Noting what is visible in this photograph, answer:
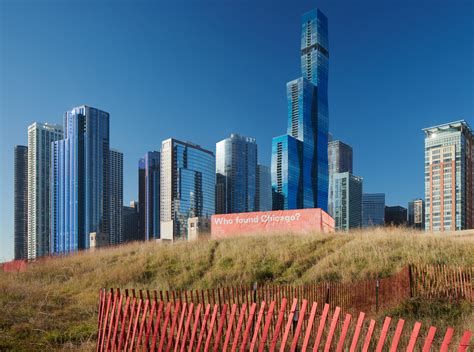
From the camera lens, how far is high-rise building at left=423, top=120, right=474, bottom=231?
10656 centimetres

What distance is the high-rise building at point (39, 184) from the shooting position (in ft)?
381

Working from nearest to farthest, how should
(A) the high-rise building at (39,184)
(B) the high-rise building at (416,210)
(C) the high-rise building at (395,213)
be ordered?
(A) the high-rise building at (39,184) < (C) the high-rise building at (395,213) < (B) the high-rise building at (416,210)

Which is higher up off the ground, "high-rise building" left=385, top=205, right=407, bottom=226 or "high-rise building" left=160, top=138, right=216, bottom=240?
"high-rise building" left=160, top=138, right=216, bottom=240

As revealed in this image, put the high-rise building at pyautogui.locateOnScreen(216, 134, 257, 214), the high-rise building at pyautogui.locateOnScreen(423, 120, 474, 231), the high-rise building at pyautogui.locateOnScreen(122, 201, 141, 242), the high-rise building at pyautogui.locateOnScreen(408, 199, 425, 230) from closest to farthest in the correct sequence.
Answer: the high-rise building at pyautogui.locateOnScreen(423, 120, 474, 231) → the high-rise building at pyautogui.locateOnScreen(122, 201, 141, 242) → the high-rise building at pyautogui.locateOnScreen(408, 199, 425, 230) → the high-rise building at pyautogui.locateOnScreen(216, 134, 257, 214)

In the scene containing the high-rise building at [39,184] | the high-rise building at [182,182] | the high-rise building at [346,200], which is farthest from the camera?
the high-rise building at [346,200]

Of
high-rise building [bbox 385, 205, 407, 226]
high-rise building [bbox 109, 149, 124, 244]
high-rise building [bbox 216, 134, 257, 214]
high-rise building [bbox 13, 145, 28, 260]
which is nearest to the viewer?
high-rise building [bbox 13, 145, 28, 260]

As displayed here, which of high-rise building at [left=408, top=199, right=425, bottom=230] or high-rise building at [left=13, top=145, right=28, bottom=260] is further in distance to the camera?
high-rise building at [left=408, top=199, right=425, bottom=230]

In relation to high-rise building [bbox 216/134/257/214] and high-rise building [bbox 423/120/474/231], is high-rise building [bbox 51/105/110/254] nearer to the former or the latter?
high-rise building [bbox 216/134/257/214]

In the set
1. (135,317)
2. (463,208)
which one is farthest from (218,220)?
(463,208)

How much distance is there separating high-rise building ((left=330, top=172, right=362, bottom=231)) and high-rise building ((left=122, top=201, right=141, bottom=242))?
307ft

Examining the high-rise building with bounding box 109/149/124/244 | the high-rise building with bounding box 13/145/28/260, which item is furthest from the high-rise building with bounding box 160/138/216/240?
the high-rise building with bounding box 13/145/28/260

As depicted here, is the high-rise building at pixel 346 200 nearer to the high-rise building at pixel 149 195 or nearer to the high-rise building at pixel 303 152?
the high-rise building at pixel 303 152

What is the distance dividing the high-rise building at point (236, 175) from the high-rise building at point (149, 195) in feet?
108

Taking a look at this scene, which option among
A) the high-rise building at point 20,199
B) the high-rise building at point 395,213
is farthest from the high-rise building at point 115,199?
the high-rise building at point 395,213
